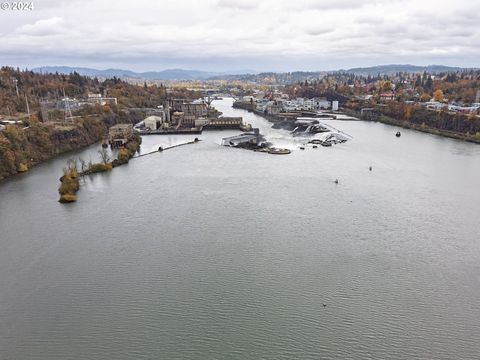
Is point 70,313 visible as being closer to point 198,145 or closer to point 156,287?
point 156,287

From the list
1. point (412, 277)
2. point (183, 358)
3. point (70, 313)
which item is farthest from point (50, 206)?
point (412, 277)

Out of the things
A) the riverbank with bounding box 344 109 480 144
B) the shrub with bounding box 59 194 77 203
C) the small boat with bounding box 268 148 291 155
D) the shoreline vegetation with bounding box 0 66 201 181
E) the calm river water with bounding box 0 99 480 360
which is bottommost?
the calm river water with bounding box 0 99 480 360

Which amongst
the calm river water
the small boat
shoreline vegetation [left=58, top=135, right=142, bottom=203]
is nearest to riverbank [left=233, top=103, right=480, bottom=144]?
the small boat

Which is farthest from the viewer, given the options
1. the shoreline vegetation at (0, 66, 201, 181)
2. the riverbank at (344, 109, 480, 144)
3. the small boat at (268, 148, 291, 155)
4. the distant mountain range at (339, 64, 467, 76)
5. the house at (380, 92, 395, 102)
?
the distant mountain range at (339, 64, 467, 76)

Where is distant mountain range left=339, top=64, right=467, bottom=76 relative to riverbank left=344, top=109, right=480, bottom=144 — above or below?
above

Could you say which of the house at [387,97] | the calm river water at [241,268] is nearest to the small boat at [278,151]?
the calm river water at [241,268]

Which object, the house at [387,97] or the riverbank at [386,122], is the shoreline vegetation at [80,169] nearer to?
the riverbank at [386,122]

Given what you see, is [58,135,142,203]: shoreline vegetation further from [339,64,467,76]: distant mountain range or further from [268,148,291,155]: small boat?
[339,64,467,76]: distant mountain range
